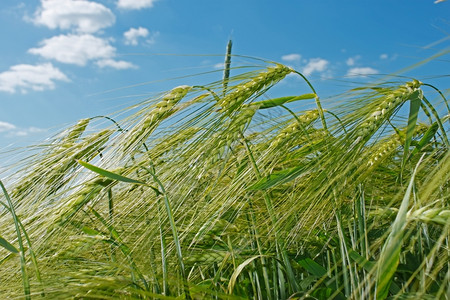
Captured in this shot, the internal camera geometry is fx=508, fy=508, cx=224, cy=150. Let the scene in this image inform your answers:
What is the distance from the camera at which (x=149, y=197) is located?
1.26 m

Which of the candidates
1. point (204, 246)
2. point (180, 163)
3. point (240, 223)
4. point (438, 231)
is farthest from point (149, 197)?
point (438, 231)

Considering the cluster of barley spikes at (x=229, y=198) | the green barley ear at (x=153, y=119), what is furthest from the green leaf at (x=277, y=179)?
the green barley ear at (x=153, y=119)

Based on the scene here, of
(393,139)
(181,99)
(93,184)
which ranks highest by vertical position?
(181,99)

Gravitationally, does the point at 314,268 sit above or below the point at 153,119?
below

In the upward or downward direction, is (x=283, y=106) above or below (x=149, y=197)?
above

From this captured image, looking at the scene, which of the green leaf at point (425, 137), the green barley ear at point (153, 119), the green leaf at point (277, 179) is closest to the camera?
the green leaf at point (277, 179)

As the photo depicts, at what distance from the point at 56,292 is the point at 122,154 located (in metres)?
0.40

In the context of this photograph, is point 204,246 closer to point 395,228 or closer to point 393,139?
point 393,139

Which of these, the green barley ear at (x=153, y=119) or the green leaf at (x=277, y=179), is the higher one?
the green barley ear at (x=153, y=119)

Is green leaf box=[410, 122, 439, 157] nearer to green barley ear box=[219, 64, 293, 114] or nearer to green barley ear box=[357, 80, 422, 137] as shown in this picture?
green barley ear box=[357, 80, 422, 137]

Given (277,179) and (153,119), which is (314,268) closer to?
(277,179)

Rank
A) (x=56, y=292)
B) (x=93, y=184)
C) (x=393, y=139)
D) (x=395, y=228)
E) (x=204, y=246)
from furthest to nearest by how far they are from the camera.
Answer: (x=204, y=246) < (x=393, y=139) < (x=93, y=184) < (x=56, y=292) < (x=395, y=228)

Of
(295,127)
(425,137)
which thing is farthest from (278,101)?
(425,137)

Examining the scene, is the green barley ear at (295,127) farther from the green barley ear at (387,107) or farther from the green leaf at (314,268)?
the green leaf at (314,268)
